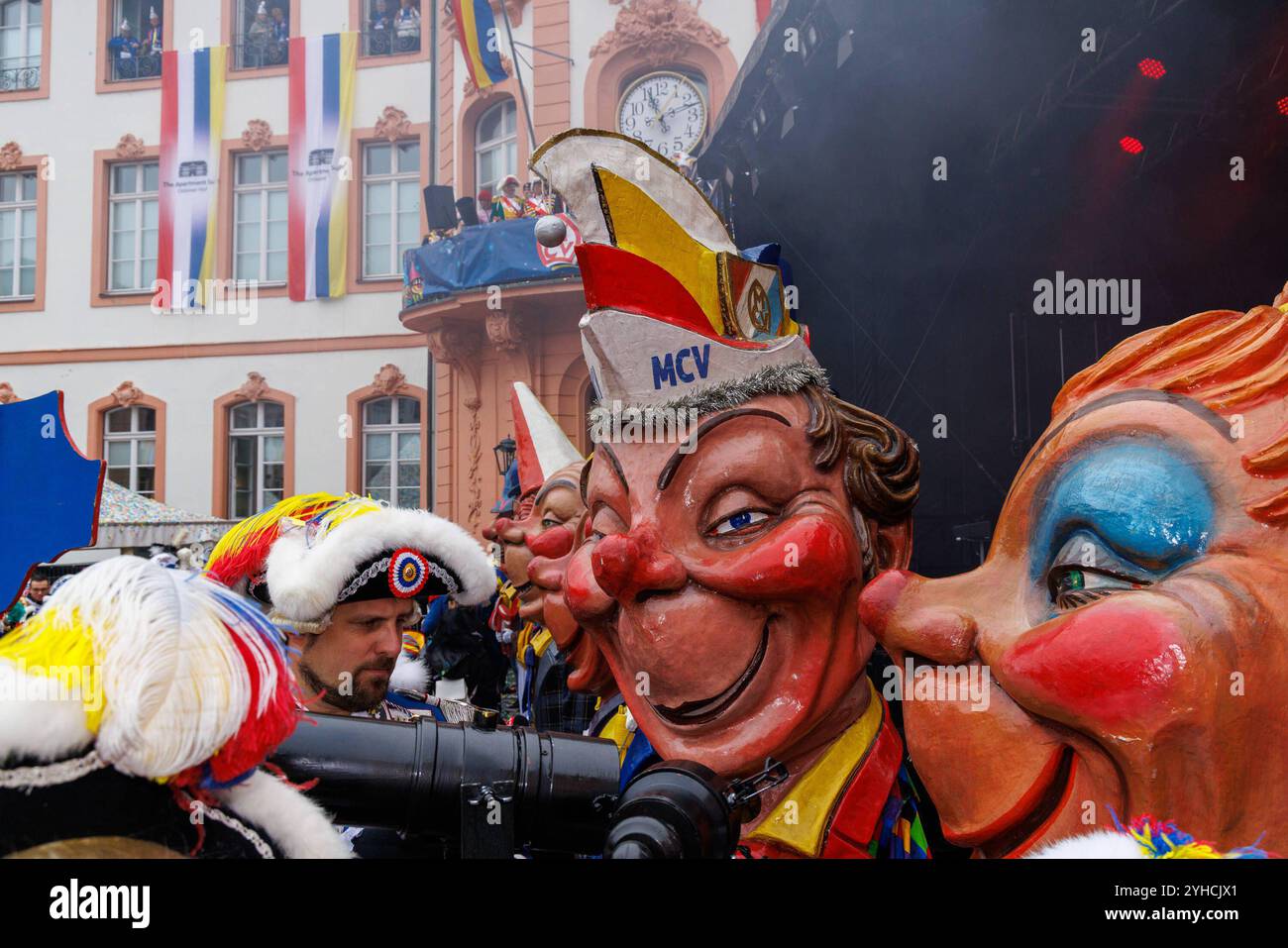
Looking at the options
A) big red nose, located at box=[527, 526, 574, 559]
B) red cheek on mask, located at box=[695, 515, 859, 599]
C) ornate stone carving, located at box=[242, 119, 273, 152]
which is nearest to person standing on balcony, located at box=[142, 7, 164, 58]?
ornate stone carving, located at box=[242, 119, 273, 152]

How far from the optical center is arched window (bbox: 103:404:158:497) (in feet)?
57.3

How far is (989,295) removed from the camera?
598 cm

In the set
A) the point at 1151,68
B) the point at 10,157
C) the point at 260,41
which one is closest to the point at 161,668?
the point at 1151,68

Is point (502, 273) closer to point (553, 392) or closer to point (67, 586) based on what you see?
point (553, 392)

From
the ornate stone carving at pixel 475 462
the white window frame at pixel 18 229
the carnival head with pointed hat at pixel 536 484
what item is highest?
the white window frame at pixel 18 229

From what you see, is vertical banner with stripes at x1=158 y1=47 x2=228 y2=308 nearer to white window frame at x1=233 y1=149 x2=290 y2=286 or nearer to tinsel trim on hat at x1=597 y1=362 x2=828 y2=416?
white window frame at x1=233 y1=149 x2=290 y2=286

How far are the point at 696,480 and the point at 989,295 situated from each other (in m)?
3.94

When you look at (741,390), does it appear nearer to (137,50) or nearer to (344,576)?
(344,576)

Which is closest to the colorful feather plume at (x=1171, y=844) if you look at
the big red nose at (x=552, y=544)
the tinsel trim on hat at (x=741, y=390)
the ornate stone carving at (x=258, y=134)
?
the tinsel trim on hat at (x=741, y=390)

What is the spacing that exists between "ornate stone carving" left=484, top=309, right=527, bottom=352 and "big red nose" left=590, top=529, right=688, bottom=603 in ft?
36.4

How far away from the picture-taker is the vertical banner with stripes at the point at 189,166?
16766mm

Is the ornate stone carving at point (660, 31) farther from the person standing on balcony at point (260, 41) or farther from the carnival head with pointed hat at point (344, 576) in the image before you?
the carnival head with pointed hat at point (344, 576)

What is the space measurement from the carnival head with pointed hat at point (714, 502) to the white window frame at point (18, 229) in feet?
58.3
